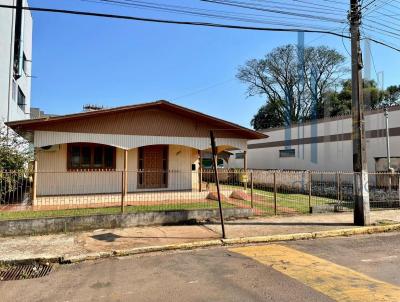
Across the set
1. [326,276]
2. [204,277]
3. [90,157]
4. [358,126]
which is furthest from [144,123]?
[326,276]

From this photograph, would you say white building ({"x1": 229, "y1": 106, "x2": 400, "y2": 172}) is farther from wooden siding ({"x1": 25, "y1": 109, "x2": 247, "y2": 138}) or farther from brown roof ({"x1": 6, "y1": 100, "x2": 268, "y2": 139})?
wooden siding ({"x1": 25, "y1": 109, "x2": 247, "y2": 138})

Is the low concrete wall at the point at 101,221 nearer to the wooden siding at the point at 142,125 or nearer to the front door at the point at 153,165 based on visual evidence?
the wooden siding at the point at 142,125

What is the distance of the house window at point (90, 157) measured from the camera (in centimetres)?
1684

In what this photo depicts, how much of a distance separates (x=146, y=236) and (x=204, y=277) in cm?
396

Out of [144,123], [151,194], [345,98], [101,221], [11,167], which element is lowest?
[101,221]

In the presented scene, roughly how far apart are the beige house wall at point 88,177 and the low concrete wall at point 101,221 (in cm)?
272

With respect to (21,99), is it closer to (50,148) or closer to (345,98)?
(50,148)

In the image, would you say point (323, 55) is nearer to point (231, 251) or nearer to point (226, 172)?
point (226, 172)

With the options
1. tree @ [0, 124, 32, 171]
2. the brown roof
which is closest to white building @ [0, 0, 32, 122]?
tree @ [0, 124, 32, 171]

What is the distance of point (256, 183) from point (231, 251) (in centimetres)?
1361

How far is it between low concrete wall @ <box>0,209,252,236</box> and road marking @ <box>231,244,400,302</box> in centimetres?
350

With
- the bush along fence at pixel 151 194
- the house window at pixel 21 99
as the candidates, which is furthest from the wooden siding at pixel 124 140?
the house window at pixel 21 99

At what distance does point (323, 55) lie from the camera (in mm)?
53125

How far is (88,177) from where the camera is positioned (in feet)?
55.5
